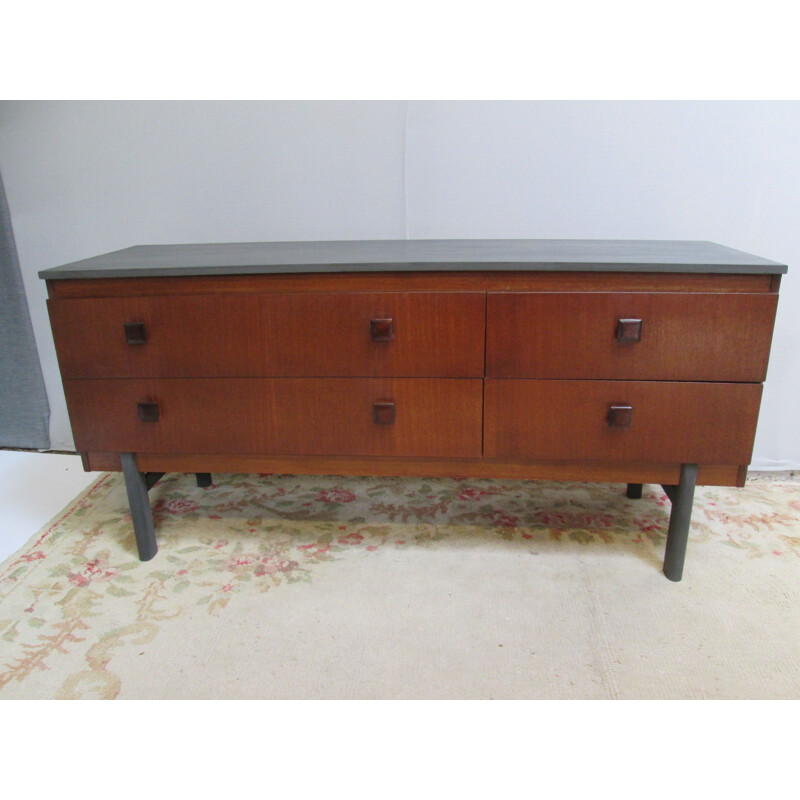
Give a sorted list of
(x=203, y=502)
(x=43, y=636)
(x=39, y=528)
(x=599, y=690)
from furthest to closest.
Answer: (x=203, y=502), (x=39, y=528), (x=43, y=636), (x=599, y=690)

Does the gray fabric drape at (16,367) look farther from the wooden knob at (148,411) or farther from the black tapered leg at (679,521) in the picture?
the black tapered leg at (679,521)

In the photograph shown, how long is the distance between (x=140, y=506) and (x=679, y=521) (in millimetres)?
1269

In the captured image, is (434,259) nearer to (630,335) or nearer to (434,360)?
(434,360)

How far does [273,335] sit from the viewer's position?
129 cm

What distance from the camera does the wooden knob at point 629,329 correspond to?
3.93 ft

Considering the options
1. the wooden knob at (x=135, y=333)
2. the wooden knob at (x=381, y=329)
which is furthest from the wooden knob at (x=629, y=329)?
the wooden knob at (x=135, y=333)

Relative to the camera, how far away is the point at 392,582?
141 centimetres

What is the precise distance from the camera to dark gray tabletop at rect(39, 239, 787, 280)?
118 cm

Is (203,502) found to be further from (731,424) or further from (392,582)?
(731,424)

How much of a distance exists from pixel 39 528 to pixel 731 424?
1743 mm

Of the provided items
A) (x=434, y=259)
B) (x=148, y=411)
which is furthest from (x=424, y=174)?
(x=148, y=411)

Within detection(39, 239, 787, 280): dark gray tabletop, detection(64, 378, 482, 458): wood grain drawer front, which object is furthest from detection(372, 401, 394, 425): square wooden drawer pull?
detection(39, 239, 787, 280): dark gray tabletop

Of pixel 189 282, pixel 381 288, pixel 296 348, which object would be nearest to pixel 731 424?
pixel 381 288

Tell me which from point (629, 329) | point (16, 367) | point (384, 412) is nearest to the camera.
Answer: point (629, 329)
